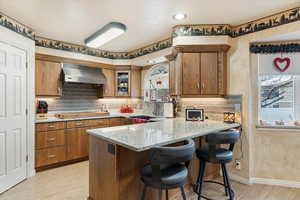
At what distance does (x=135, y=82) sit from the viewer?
489cm

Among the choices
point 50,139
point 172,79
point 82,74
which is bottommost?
point 50,139

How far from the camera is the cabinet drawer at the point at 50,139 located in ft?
10.8

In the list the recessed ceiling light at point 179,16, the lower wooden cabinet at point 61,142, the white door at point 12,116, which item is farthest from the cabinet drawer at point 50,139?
the recessed ceiling light at point 179,16

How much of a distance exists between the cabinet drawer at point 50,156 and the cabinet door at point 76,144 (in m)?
0.13

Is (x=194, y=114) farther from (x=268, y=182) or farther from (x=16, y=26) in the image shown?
(x=16, y=26)

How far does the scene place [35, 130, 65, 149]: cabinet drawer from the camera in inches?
130

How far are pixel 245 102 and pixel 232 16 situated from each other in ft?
4.34

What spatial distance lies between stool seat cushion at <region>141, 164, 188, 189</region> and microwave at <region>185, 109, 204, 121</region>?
1.62m

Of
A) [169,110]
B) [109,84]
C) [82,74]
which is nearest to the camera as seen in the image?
[169,110]

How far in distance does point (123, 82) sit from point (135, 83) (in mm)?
325

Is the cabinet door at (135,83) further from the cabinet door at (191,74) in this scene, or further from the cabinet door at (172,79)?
the cabinet door at (191,74)

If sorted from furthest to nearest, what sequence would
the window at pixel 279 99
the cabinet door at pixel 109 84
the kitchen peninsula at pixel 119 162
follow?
the cabinet door at pixel 109 84 → the window at pixel 279 99 → the kitchen peninsula at pixel 119 162

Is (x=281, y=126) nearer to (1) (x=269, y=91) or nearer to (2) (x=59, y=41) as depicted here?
(1) (x=269, y=91)

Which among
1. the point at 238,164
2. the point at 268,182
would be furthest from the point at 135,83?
the point at 268,182
